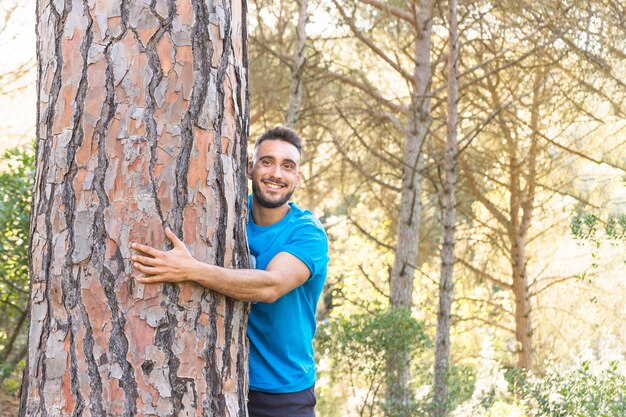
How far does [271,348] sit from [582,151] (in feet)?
28.3

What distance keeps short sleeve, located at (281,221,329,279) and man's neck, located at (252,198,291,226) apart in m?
0.17

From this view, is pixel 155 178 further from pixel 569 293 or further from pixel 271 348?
pixel 569 293

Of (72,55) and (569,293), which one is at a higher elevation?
(569,293)

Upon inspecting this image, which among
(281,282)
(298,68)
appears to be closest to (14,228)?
(298,68)

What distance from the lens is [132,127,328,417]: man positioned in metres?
2.58

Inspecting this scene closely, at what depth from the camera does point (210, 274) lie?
2.21m

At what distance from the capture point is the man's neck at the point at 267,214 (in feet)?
9.58

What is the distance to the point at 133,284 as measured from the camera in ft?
7.06

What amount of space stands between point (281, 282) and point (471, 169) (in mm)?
8543

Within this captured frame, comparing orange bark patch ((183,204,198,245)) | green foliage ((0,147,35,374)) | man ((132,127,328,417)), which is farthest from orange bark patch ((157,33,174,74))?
green foliage ((0,147,35,374))

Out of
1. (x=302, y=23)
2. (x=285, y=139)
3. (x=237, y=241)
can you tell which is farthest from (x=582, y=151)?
(x=237, y=241)

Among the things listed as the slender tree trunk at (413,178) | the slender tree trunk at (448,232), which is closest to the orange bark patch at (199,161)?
the slender tree trunk at (448,232)

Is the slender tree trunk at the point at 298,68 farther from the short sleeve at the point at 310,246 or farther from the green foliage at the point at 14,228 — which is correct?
the short sleeve at the point at 310,246

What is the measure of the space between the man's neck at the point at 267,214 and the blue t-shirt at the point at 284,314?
0.04m
